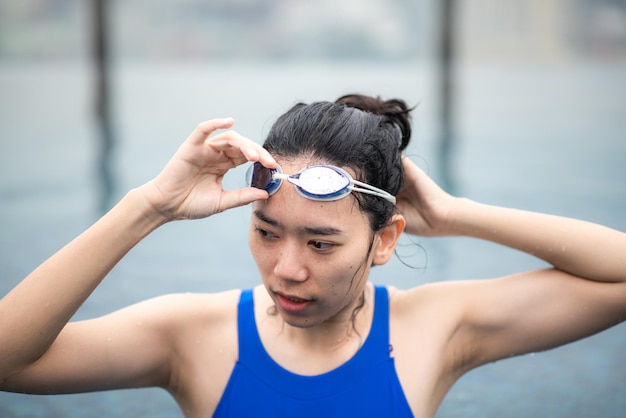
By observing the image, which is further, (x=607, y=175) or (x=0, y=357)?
(x=607, y=175)

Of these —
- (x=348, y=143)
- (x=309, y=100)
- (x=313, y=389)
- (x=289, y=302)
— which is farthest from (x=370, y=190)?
(x=309, y=100)

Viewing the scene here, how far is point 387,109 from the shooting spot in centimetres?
252

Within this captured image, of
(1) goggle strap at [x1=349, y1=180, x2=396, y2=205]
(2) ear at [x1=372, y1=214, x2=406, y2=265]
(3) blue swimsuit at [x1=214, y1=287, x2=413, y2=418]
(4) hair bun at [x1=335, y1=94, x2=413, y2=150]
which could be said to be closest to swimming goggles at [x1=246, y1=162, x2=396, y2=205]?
(1) goggle strap at [x1=349, y1=180, x2=396, y2=205]

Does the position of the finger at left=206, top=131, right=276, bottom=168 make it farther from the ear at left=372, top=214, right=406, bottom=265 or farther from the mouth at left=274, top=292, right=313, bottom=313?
the ear at left=372, top=214, right=406, bottom=265

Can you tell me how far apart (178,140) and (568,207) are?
190 inches

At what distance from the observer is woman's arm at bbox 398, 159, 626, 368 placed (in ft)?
8.14

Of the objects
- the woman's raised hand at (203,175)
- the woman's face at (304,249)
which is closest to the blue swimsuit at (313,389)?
the woman's face at (304,249)

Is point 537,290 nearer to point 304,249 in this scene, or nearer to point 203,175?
point 304,249

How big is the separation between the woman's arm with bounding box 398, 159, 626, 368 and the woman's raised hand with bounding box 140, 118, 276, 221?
0.64m

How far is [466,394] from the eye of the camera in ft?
13.4

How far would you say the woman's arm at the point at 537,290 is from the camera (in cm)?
248

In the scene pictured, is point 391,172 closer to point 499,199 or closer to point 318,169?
point 318,169

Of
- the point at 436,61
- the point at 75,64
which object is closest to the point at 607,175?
the point at 436,61

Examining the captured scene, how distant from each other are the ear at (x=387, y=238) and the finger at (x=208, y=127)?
1.98ft
